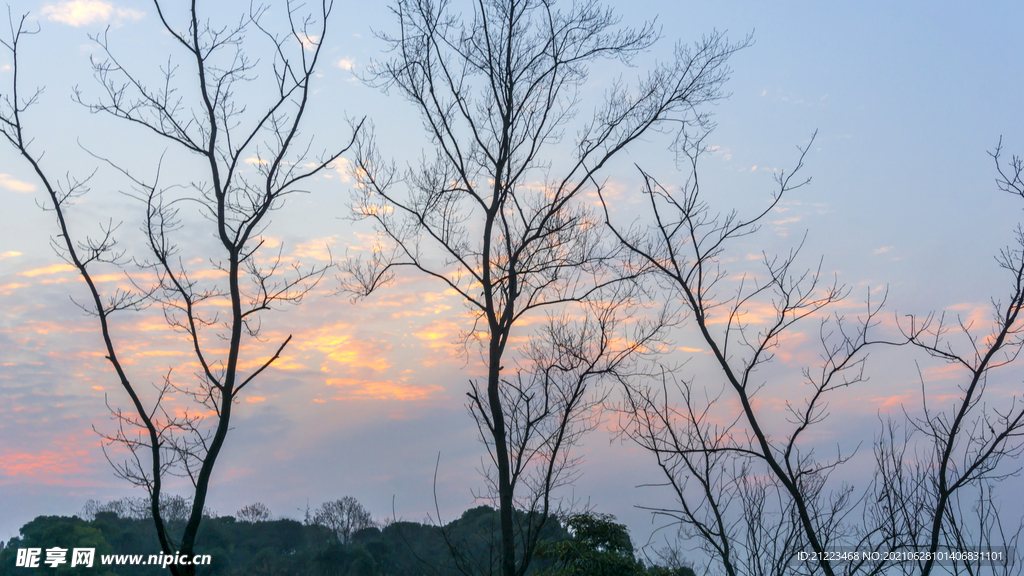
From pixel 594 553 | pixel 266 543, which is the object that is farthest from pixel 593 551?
pixel 266 543

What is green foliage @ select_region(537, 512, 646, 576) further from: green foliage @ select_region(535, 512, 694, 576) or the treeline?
the treeline

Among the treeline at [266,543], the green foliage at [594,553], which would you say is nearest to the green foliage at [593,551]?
the green foliage at [594,553]

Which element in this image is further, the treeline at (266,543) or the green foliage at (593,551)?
the treeline at (266,543)

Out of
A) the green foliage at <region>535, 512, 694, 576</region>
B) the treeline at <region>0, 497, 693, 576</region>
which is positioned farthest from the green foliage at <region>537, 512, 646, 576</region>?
the treeline at <region>0, 497, 693, 576</region>

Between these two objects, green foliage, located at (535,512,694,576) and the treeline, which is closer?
green foliage, located at (535,512,694,576)

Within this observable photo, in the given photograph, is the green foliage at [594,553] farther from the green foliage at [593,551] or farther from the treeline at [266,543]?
the treeline at [266,543]

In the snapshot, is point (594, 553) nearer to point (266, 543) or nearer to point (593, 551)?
point (593, 551)

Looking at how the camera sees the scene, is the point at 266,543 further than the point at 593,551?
Yes

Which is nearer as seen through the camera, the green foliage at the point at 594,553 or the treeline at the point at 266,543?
the green foliage at the point at 594,553

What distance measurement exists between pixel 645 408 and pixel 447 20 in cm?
521

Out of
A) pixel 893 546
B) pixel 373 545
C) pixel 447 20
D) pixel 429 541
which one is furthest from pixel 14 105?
pixel 373 545

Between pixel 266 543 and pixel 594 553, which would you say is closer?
pixel 594 553

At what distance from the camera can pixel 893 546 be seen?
4.40 m

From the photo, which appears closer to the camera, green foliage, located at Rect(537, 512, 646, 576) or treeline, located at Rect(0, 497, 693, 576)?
green foliage, located at Rect(537, 512, 646, 576)
